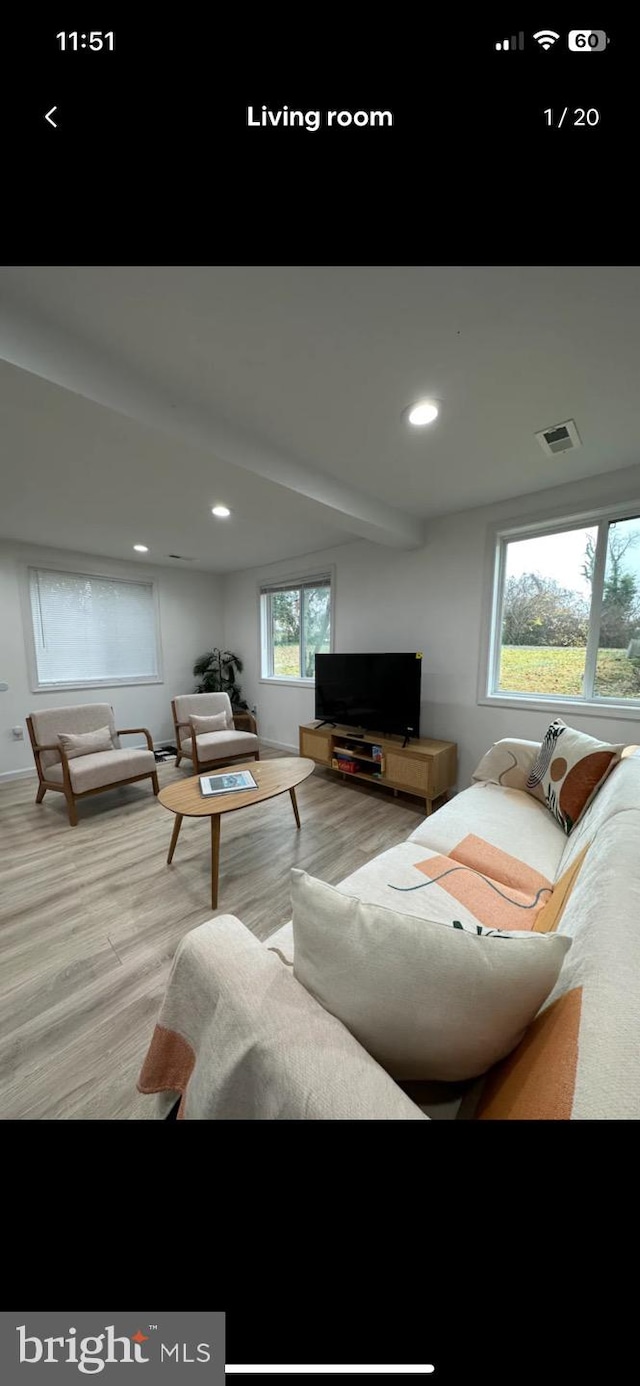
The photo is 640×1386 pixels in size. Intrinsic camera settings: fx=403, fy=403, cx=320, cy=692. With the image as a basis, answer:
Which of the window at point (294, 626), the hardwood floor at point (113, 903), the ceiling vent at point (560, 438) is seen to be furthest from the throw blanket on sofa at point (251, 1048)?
the window at point (294, 626)

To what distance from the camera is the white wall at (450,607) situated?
2.57 meters

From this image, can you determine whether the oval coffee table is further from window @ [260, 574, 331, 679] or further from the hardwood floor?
window @ [260, 574, 331, 679]

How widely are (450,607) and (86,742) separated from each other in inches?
123

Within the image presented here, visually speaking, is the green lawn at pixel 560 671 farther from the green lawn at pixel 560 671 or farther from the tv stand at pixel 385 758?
the tv stand at pixel 385 758

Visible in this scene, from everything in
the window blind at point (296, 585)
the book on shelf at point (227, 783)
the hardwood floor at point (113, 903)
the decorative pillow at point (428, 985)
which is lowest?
the hardwood floor at point (113, 903)

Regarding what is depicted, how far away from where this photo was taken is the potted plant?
16.8 ft

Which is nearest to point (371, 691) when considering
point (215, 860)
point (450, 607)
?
point (450, 607)

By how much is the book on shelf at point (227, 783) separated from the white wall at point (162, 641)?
255 centimetres

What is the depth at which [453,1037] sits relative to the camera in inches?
25.1

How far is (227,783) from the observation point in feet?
7.83

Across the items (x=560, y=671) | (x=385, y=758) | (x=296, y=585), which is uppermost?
(x=296, y=585)

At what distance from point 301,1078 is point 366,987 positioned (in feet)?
0.50
